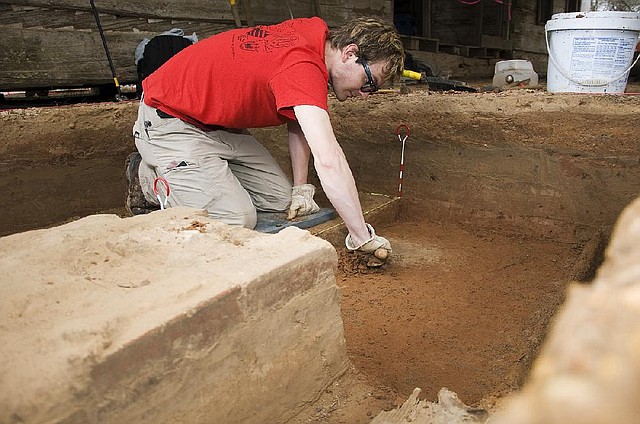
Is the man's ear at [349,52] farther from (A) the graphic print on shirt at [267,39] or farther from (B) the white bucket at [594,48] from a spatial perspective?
(B) the white bucket at [594,48]

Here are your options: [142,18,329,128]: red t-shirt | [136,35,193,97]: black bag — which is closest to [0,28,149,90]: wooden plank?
[136,35,193,97]: black bag

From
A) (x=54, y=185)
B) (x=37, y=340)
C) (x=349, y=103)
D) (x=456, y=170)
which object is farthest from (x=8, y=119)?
(x=456, y=170)

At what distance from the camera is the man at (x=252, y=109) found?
231 cm

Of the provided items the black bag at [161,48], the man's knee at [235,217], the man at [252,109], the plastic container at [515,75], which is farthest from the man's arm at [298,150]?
the plastic container at [515,75]

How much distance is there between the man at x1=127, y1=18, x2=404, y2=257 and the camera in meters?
2.31

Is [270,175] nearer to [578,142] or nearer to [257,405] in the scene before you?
[578,142]

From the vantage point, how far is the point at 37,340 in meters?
1.02

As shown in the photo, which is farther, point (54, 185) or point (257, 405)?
point (54, 185)

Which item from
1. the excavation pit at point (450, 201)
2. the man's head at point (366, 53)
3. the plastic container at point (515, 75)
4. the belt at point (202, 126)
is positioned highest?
the man's head at point (366, 53)

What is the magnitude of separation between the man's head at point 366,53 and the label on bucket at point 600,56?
1.15 metres

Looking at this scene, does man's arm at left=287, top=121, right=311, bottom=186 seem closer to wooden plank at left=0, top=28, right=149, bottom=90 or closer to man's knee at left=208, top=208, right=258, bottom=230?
man's knee at left=208, top=208, right=258, bottom=230

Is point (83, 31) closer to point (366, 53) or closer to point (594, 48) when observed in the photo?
point (366, 53)

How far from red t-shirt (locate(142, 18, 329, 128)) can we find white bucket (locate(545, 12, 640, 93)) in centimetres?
147

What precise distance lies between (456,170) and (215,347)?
8.59ft
